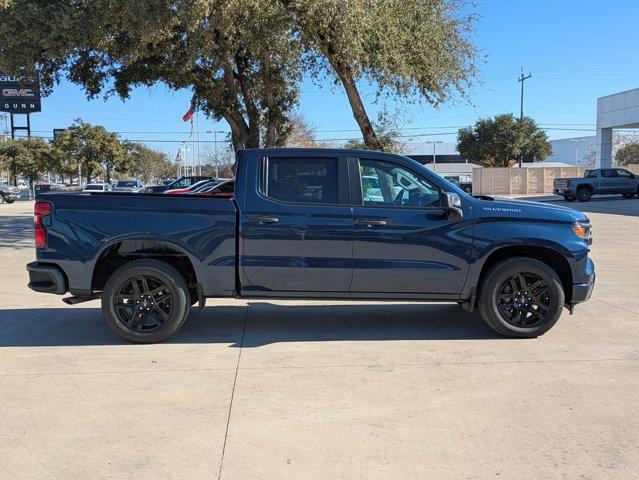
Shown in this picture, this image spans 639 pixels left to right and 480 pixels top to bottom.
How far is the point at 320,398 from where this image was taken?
15.2 ft

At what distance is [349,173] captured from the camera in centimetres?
607

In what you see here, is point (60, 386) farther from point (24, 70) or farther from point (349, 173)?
point (24, 70)

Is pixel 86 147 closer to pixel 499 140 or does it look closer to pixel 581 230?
pixel 499 140

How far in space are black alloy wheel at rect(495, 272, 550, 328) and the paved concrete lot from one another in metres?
0.28

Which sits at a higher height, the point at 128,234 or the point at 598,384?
the point at 128,234

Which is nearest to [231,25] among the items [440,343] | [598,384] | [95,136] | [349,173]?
[349,173]

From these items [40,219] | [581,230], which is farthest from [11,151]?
[581,230]

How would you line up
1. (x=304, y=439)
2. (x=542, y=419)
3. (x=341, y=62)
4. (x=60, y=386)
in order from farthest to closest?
(x=341, y=62) → (x=60, y=386) → (x=542, y=419) → (x=304, y=439)

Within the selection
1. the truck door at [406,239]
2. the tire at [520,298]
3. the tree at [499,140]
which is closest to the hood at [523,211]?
the truck door at [406,239]

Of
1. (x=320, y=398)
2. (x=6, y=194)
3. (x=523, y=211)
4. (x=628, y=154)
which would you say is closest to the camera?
(x=320, y=398)

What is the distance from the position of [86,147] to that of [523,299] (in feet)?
191

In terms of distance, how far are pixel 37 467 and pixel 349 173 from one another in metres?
3.82

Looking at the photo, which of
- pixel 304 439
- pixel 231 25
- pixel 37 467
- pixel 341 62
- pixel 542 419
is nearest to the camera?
pixel 37 467

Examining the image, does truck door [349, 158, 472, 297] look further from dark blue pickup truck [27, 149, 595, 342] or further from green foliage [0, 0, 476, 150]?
green foliage [0, 0, 476, 150]
